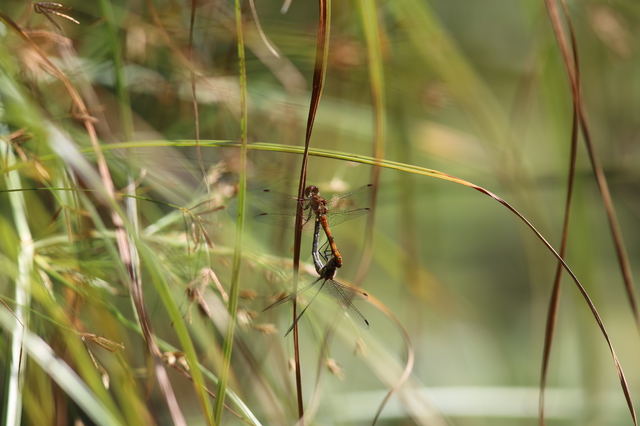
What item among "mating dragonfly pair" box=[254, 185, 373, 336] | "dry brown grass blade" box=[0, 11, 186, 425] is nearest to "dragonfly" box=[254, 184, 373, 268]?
"mating dragonfly pair" box=[254, 185, 373, 336]

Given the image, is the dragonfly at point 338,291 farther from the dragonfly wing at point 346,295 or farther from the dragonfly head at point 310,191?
the dragonfly head at point 310,191

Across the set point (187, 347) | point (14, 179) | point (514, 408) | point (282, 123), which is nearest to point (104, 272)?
point (14, 179)

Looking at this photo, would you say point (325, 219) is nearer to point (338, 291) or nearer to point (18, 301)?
point (338, 291)

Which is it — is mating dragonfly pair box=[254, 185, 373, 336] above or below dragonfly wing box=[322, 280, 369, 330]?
above

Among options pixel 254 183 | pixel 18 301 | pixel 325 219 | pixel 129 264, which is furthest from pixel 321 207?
pixel 18 301

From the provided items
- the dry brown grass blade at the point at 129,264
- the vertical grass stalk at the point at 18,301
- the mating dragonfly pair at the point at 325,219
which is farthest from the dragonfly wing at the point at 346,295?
the vertical grass stalk at the point at 18,301

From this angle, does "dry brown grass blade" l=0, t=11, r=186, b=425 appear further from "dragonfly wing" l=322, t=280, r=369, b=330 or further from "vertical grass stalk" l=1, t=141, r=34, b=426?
"dragonfly wing" l=322, t=280, r=369, b=330

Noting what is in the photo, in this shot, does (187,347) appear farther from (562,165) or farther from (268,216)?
(562,165)
